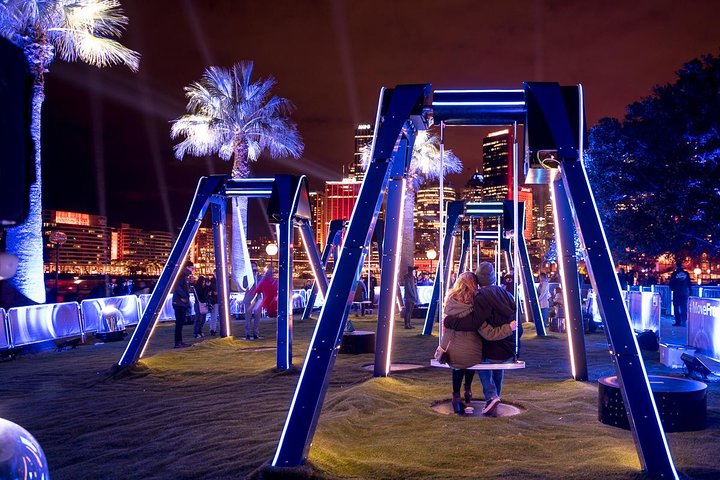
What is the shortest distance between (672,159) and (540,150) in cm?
2879

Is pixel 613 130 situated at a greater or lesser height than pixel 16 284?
greater

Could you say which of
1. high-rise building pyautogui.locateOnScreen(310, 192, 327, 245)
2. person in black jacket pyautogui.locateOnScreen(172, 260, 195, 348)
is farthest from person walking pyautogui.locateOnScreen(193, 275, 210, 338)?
high-rise building pyautogui.locateOnScreen(310, 192, 327, 245)

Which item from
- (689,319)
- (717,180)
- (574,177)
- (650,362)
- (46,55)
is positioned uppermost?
(46,55)

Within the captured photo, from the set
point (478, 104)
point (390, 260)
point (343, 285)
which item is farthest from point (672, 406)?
point (390, 260)

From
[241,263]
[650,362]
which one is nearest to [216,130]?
[241,263]

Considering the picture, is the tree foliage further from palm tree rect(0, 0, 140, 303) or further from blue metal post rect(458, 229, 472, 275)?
palm tree rect(0, 0, 140, 303)

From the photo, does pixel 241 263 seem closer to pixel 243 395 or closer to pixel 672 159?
pixel 243 395

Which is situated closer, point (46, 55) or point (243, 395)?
point (243, 395)

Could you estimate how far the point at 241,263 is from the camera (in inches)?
1068

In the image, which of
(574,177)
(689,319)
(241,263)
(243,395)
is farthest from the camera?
(241,263)

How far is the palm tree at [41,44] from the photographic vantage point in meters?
16.3

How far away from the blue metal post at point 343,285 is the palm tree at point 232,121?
70.4 feet

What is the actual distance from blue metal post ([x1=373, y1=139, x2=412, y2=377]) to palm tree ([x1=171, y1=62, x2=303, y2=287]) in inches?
728

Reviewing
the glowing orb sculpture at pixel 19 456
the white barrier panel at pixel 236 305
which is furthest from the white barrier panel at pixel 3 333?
the glowing orb sculpture at pixel 19 456
